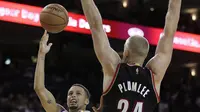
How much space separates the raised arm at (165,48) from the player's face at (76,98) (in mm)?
A: 1180

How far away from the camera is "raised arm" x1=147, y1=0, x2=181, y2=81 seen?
7.68 ft

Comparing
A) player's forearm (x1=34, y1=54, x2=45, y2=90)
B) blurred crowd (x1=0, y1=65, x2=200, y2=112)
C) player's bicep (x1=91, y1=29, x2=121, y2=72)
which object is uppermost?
player's bicep (x1=91, y1=29, x2=121, y2=72)

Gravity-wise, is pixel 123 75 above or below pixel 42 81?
above

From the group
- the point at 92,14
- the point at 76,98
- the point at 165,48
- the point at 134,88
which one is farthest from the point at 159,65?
the point at 76,98

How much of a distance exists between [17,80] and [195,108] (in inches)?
186

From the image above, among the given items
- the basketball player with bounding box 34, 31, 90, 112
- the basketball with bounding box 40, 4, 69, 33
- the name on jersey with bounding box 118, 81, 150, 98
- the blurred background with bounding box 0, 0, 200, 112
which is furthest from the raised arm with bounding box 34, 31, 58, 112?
the blurred background with bounding box 0, 0, 200, 112

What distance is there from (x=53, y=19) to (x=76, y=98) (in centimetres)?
65

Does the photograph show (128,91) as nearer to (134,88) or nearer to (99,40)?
(134,88)

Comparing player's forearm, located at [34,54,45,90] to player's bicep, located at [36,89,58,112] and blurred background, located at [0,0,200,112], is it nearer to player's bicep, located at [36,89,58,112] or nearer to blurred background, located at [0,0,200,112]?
player's bicep, located at [36,89,58,112]

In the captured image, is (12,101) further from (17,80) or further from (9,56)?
(9,56)

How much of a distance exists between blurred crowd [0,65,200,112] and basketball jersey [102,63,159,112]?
653cm

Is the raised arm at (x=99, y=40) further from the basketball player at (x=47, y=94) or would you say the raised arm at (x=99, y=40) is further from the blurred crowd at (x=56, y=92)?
the blurred crowd at (x=56, y=92)

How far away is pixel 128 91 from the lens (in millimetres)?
2191

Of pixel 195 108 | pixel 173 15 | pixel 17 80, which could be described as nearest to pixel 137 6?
pixel 195 108
